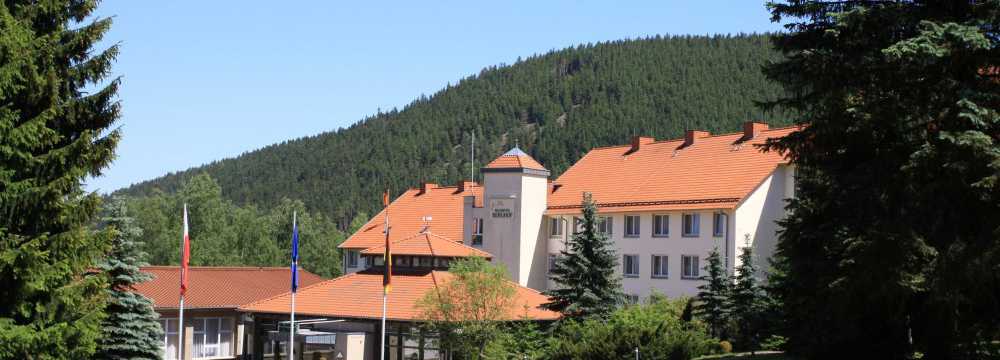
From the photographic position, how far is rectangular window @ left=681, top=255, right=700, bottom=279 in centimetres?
5459

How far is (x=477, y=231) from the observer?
64188mm

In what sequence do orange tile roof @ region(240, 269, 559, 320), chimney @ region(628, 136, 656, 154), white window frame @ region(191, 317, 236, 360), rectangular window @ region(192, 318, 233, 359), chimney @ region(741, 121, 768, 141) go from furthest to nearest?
chimney @ region(628, 136, 656, 154) → chimney @ region(741, 121, 768, 141) → white window frame @ region(191, 317, 236, 360) → rectangular window @ region(192, 318, 233, 359) → orange tile roof @ region(240, 269, 559, 320)

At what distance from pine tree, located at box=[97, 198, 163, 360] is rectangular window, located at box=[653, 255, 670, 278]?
92.1 ft

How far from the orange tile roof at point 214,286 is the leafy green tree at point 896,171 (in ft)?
113

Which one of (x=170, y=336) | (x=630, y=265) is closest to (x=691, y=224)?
(x=630, y=265)

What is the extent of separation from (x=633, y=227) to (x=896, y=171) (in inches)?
1407


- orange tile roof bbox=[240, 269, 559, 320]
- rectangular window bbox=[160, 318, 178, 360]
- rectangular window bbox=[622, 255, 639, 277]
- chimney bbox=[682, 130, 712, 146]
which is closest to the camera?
orange tile roof bbox=[240, 269, 559, 320]

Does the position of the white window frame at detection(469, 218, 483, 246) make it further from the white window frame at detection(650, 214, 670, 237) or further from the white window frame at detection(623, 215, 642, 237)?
the white window frame at detection(650, 214, 670, 237)

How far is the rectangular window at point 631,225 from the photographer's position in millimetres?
58844

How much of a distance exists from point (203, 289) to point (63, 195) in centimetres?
3285

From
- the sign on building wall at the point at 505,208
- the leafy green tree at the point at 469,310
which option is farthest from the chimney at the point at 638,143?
the leafy green tree at the point at 469,310

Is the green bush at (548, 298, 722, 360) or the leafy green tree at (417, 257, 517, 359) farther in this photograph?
the leafy green tree at (417, 257, 517, 359)

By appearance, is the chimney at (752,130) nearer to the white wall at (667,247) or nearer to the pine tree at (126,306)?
the white wall at (667,247)

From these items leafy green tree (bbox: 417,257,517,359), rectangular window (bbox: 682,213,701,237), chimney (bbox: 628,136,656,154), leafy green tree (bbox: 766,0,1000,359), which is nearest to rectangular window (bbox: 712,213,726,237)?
rectangular window (bbox: 682,213,701,237)
